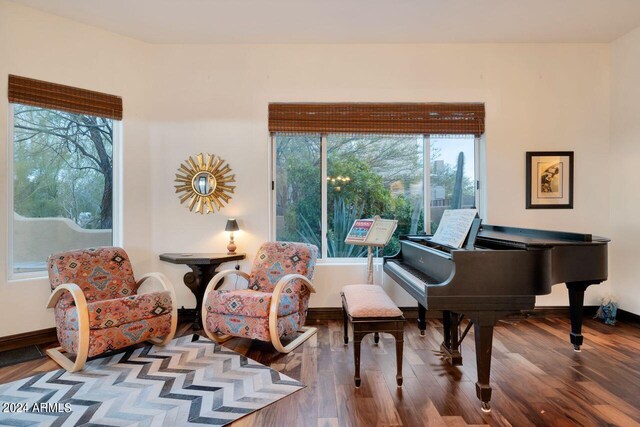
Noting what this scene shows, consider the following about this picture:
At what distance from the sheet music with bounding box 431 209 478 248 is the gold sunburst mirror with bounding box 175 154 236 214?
236 centimetres

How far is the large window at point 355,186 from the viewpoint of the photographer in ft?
12.8

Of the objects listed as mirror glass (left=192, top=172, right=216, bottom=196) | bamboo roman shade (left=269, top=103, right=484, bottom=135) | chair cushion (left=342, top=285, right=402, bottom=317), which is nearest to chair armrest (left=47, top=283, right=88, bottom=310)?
mirror glass (left=192, top=172, right=216, bottom=196)

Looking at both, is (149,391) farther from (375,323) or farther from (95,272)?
(375,323)

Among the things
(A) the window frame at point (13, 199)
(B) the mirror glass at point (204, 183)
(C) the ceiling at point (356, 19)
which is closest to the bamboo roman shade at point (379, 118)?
(C) the ceiling at point (356, 19)

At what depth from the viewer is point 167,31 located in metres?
3.49

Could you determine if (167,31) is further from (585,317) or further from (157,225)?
(585,317)

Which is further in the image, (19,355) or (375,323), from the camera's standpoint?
(19,355)

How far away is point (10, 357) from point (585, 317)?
5739 mm

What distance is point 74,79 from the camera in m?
3.34

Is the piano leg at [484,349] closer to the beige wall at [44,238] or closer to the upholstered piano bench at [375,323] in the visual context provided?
the upholstered piano bench at [375,323]

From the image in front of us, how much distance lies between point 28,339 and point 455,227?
3918mm

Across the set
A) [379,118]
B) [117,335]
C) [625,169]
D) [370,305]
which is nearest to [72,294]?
[117,335]

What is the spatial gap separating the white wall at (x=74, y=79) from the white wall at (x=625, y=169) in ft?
17.5

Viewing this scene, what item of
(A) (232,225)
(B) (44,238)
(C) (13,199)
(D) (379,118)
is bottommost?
(B) (44,238)
